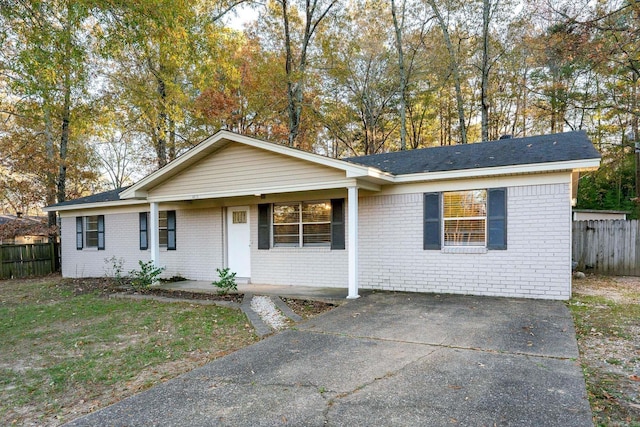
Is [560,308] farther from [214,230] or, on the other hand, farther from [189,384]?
[214,230]

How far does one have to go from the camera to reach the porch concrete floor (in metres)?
8.05

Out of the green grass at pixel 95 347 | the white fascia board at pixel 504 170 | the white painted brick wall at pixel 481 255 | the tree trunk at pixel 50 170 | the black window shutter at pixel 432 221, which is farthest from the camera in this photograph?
the tree trunk at pixel 50 170

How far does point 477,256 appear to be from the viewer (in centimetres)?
780

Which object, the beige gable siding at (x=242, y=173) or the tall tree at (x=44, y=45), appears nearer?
the tall tree at (x=44, y=45)

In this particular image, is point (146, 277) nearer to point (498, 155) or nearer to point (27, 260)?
point (27, 260)

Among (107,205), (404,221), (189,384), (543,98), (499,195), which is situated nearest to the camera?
(189,384)

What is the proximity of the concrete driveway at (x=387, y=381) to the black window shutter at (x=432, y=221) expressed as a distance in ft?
8.66

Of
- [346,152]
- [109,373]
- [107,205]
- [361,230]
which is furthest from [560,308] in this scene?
[346,152]

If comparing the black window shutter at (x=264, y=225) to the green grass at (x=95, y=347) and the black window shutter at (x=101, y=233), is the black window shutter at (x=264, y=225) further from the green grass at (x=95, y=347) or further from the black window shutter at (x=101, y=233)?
the black window shutter at (x=101, y=233)

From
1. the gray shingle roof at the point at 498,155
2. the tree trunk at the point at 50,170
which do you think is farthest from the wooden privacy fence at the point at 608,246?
the tree trunk at the point at 50,170

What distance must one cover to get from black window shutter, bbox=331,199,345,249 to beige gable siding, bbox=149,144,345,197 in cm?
130

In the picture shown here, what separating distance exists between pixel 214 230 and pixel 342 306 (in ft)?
18.6

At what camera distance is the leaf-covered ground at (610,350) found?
3.05 m

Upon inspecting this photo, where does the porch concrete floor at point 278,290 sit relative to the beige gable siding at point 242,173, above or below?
below
